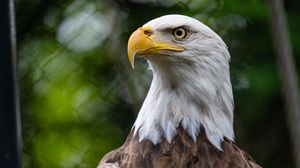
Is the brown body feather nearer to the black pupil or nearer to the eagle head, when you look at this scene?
the eagle head

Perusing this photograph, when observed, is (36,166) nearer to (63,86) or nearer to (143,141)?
(63,86)

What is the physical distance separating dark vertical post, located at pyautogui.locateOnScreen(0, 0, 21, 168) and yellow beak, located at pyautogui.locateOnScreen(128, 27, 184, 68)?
0.93 m

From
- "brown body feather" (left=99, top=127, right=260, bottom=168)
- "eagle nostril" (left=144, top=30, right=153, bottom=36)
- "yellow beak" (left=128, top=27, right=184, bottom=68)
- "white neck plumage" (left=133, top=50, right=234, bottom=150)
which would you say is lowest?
"brown body feather" (left=99, top=127, right=260, bottom=168)

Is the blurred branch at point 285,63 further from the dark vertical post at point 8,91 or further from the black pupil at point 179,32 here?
the dark vertical post at point 8,91

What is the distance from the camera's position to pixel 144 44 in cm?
210

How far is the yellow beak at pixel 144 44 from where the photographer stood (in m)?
2.08

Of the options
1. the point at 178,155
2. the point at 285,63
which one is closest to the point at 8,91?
the point at 285,63

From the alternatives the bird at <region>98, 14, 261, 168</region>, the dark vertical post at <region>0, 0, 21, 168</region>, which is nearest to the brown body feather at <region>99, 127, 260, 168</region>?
the bird at <region>98, 14, 261, 168</region>

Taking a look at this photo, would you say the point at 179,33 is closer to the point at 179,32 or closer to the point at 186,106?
the point at 179,32

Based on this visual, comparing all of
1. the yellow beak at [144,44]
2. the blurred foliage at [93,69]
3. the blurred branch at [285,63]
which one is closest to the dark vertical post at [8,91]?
the blurred branch at [285,63]

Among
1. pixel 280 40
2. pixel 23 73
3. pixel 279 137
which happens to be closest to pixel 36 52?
pixel 23 73

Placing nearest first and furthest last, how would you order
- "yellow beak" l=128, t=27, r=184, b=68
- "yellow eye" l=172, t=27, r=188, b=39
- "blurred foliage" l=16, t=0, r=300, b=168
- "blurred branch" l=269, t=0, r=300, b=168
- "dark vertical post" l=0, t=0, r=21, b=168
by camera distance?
1. "dark vertical post" l=0, t=0, r=21, b=168
2. "blurred branch" l=269, t=0, r=300, b=168
3. "yellow beak" l=128, t=27, r=184, b=68
4. "yellow eye" l=172, t=27, r=188, b=39
5. "blurred foliage" l=16, t=0, r=300, b=168

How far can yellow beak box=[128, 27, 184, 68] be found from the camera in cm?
208

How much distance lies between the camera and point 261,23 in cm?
331
